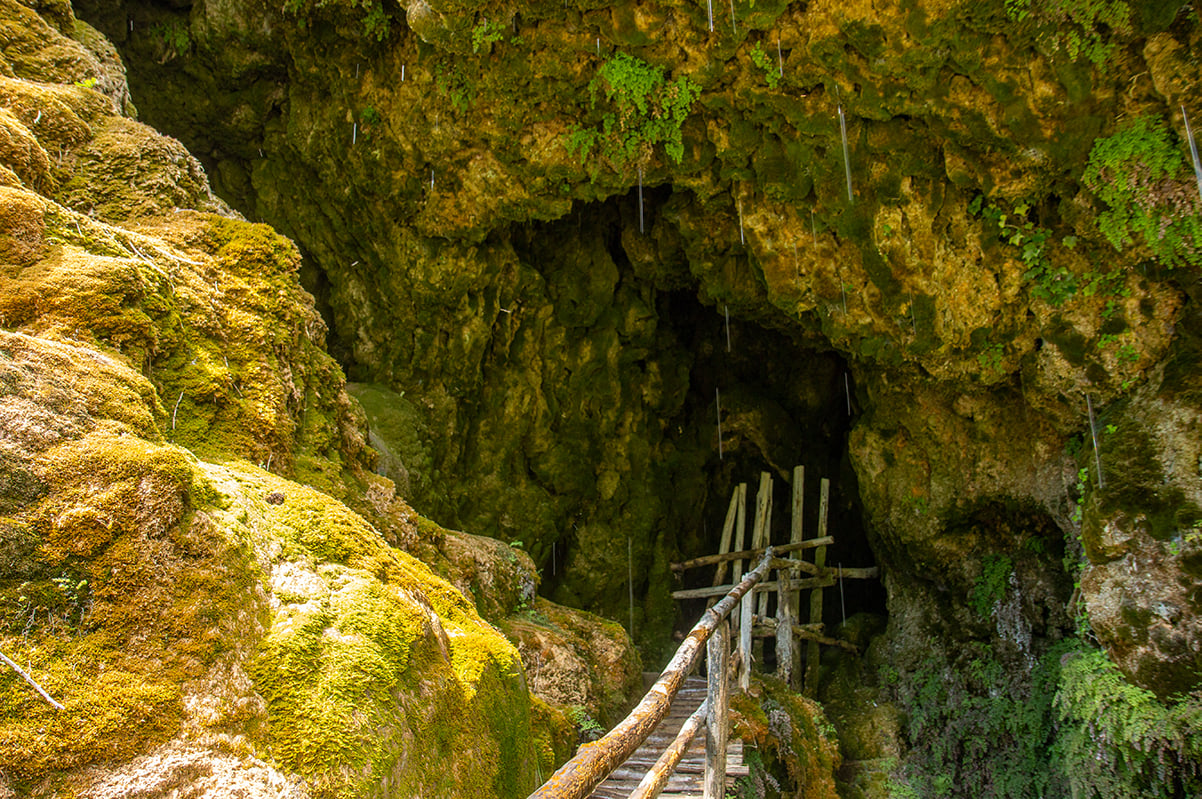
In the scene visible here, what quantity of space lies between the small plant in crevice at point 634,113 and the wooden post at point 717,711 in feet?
20.4

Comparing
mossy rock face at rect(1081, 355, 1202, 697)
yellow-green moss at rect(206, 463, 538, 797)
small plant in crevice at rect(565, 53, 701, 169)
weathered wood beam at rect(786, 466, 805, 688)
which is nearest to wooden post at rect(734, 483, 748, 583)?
weathered wood beam at rect(786, 466, 805, 688)

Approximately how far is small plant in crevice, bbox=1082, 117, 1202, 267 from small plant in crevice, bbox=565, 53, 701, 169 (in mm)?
3924

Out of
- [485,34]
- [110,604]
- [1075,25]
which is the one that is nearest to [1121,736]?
[1075,25]

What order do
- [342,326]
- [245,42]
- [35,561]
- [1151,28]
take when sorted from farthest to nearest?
1. [342,326]
2. [245,42]
3. [1151,28]
4. [35,561]

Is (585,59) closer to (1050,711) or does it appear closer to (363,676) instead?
(363,676)

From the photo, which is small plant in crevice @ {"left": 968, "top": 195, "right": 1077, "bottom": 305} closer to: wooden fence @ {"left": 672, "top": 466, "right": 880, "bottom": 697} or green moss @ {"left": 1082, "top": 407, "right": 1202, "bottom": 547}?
green moss @ {"left": 1082, "top": 407, "right": 1202, "bottom": 547}

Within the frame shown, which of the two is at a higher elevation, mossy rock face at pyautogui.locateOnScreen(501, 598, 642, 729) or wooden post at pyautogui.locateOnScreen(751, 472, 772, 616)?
wooden post at pyautogui.locateOnScreen(751, 472, 772, 616)

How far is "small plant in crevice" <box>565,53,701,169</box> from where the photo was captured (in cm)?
753

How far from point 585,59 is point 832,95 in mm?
2687

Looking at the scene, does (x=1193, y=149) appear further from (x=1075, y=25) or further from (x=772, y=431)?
(x=772, y=431)

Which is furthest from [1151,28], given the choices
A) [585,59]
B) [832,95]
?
[585,59]

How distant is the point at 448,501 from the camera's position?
9.27 metres

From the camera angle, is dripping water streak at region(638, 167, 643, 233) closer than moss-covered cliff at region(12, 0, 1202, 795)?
No

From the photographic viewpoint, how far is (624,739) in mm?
1866
